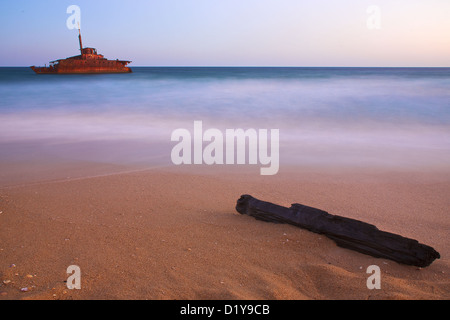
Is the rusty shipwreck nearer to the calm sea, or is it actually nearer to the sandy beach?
the calm sea

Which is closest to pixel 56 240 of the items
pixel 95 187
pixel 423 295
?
pixel 95 187

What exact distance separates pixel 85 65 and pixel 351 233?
5804 cm

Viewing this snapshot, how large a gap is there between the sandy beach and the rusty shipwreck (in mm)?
53008

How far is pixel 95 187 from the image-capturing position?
17.0 ft

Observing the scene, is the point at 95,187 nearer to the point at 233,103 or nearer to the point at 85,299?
the point at 85,299

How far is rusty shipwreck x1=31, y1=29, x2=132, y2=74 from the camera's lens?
52.6 m

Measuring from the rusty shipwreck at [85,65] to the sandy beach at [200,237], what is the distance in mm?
53008

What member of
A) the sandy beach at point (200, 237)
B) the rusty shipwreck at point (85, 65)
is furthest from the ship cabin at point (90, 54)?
the sandy beach at point (200, 237)

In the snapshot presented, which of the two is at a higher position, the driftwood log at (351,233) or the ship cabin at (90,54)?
the ship cabin at (90,54)

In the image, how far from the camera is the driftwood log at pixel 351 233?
294cm

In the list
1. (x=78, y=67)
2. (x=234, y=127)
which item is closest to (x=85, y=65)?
(x=78, y=67)

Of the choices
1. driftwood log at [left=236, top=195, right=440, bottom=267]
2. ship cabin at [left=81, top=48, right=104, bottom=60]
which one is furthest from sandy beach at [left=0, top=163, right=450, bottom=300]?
ship cabin at [left=81, top=48, right=104, bottom=60]

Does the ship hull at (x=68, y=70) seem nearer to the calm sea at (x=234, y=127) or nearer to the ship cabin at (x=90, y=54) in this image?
the ship cabin at (x=90, y=54)
